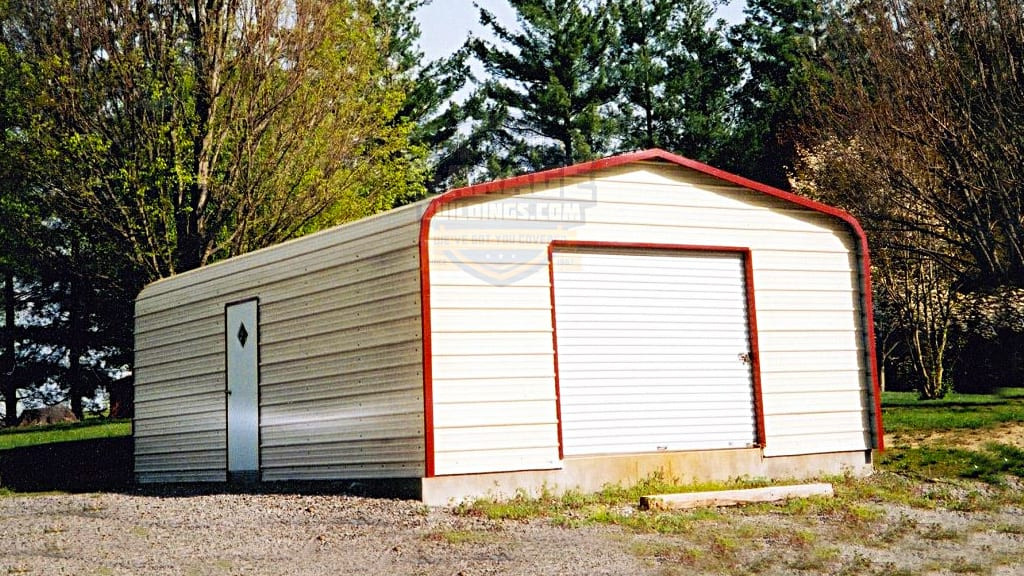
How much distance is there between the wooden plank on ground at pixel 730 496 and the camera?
10.6 metres

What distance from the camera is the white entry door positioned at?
13.4 meters

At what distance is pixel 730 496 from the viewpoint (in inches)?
432

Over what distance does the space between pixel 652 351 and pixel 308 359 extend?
374 centimetres

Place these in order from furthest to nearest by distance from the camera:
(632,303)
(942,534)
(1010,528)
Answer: (632,303)
(1010,528)
(942,534)

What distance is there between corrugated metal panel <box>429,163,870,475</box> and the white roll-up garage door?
0.12 meters

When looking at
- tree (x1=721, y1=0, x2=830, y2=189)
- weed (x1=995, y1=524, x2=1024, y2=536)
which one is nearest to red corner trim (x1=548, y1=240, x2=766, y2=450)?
weed (x1=995, y1=524, x2=1024, y2=536)

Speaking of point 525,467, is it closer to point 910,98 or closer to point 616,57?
point 910,98

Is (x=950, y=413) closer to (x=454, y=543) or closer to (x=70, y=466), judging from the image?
(x=454, y=543)

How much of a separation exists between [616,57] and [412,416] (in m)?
30.1

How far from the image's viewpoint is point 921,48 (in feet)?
59.3

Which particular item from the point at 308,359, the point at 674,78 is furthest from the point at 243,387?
the point at 674,78

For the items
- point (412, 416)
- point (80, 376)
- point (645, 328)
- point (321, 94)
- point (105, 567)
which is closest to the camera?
point (105, 567)

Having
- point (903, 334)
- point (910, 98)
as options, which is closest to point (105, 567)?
point (910, 98)

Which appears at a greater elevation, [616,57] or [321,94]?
[616,57]
